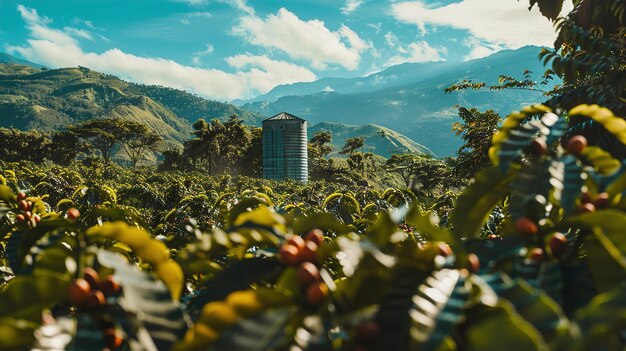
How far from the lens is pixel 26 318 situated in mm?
755

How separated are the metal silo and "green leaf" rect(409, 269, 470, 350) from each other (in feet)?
145

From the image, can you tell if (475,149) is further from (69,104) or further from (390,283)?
(69,104)

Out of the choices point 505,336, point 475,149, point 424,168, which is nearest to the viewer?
point 505,336

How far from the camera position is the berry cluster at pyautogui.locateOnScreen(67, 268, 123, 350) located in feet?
2.29

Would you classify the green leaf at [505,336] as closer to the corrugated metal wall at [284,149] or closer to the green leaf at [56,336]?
the green leaf at [56,336]

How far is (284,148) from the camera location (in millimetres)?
45125

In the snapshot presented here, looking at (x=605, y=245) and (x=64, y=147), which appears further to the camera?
(x=64, y=147)

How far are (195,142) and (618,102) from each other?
4853cm

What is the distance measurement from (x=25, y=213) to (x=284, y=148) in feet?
144

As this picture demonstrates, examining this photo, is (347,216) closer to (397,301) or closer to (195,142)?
(397,301)

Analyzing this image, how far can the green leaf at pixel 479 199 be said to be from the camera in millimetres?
945

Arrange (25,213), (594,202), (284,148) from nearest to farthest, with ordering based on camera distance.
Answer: (594,202), (25,213), (284,148)

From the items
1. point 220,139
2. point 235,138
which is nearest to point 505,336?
point 220,139

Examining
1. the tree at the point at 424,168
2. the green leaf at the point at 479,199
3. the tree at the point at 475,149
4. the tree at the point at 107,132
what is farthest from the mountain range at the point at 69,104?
the green leaf at the point at 479,199
